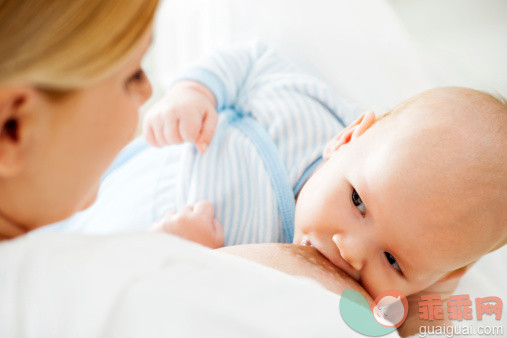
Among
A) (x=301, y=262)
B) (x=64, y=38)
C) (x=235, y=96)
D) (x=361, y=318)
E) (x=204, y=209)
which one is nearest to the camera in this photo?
(x=64, y=38)

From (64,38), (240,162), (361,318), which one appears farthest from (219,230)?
(64,38)

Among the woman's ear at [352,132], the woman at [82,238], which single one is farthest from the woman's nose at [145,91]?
the woman's ear at [352,132]

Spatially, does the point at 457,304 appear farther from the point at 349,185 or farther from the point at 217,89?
the point at 217,89

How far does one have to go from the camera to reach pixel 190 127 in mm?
785

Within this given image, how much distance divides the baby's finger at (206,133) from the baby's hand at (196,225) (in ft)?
0.39

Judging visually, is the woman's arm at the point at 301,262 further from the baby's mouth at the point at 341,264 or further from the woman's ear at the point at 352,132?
the woman's ear at the point at 352,132

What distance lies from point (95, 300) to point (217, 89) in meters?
0.63

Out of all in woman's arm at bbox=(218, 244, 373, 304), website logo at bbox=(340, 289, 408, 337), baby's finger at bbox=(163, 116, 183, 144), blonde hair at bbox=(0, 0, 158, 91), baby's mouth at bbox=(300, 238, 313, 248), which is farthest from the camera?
baby's finger at bbox=(163, 116, 183, 144)

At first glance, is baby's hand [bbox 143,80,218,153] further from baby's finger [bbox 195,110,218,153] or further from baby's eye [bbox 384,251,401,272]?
baby's eye [bbox 384,251,401,272]

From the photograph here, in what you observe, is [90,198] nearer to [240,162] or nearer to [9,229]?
[9,229]

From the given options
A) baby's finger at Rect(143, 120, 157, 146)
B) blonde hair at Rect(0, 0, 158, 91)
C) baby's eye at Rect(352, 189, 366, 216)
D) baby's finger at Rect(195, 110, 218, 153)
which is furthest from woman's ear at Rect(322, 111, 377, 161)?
blonde hair at Rect(0, 0, 158, 91)

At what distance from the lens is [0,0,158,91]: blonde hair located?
0.96ft

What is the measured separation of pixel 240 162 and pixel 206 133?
0.08 m

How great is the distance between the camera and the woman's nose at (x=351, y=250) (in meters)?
0.62
